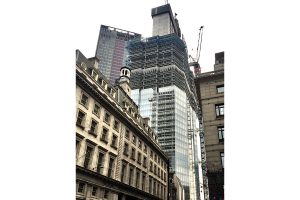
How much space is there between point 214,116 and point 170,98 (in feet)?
156

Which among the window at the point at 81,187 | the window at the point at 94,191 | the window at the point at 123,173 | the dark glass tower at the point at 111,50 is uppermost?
the dark glass tower at the point at 111,50

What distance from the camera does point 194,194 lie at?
59750mm

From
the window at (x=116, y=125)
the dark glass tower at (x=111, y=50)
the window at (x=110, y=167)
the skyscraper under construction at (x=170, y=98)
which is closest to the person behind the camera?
the window at (x=110, y=167)

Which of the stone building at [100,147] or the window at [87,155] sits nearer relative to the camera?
the stone building at [100,147]

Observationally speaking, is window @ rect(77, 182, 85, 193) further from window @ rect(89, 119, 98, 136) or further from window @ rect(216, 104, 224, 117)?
window @ rect(216, 104, 224, 117)

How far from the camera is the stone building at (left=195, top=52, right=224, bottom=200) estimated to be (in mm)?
10672

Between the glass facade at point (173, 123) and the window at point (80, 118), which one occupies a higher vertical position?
the glass facade at point (173, 123)

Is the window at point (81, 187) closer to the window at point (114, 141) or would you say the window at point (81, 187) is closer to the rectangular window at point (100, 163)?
the rectangular window at point (100, 163)

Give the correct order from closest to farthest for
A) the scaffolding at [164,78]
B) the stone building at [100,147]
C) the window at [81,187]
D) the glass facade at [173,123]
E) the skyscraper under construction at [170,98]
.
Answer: the window at [81,187], the stone building at [100,147], the glass facade at [173,123], the skyscraper under construction at [170,98], the scaffolding at [164,78]

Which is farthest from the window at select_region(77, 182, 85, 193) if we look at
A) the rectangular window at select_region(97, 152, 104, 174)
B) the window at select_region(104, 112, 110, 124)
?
the window at select_region(104, 112, 110, 124)

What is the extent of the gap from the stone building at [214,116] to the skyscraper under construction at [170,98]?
3959 centimetres

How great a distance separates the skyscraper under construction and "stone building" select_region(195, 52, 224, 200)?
39.6 meters

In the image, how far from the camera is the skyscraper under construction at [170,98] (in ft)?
179

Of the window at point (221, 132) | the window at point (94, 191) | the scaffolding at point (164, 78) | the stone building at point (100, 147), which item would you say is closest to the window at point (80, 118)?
the stone building at point (100, 147)
